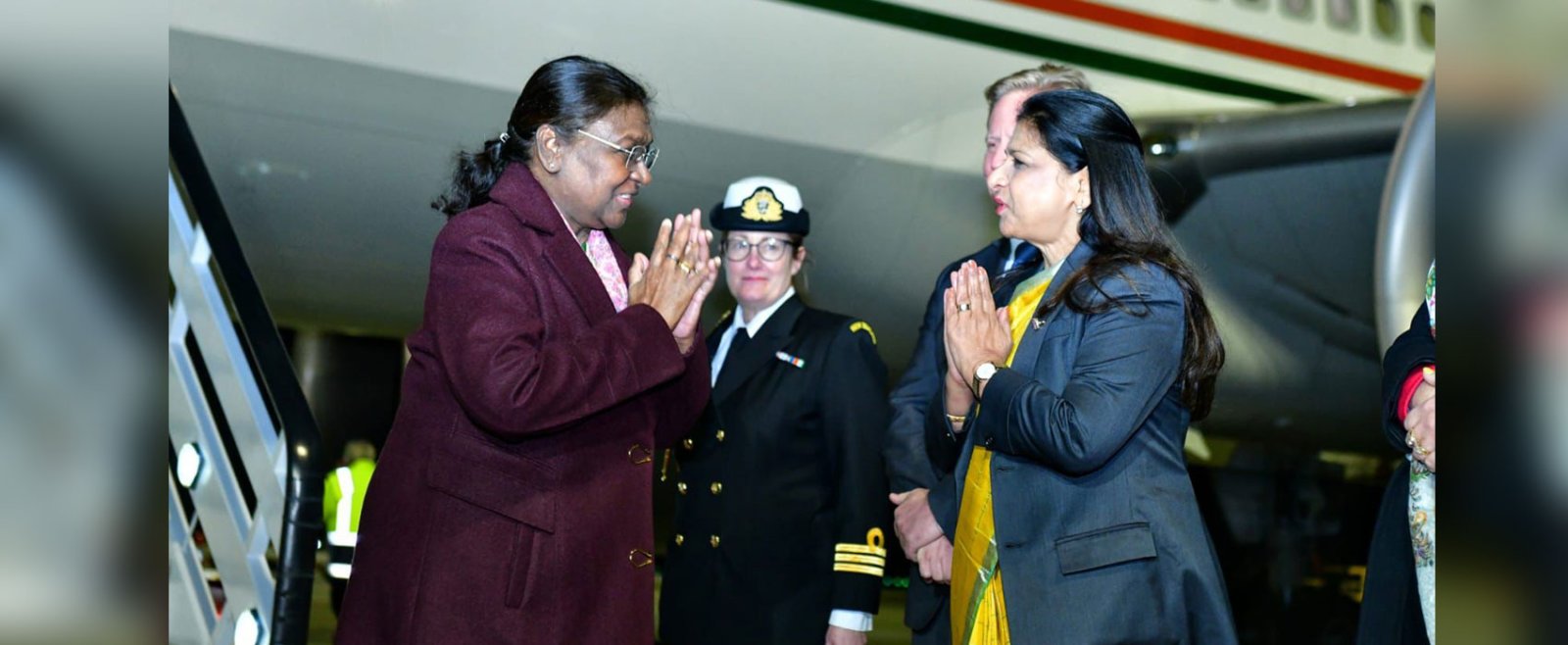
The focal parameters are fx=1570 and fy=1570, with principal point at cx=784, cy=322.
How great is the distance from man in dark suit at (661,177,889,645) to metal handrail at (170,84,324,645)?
0.56 metres

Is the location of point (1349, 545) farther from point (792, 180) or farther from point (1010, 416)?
point (1010, 416)

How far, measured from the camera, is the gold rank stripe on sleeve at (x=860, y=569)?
244cm

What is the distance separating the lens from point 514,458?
1.63 metres

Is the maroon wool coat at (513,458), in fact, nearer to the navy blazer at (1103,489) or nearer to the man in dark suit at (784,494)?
the navy blazer at (1103,489)

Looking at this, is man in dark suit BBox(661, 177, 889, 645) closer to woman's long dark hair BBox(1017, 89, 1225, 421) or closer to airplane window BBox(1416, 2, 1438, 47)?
woman's long dark hair BBox(1017, 89, 1225, 421)

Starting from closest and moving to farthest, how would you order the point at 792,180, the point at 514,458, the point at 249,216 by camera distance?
1. the point at 514,458
2. the point at 249,216
3. the point at 792,180

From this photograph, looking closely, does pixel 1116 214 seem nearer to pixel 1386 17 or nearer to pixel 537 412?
pixel 537 412

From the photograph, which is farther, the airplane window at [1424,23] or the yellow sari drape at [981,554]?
the airplane window at [1424,23]

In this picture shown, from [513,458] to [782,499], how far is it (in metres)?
0.94

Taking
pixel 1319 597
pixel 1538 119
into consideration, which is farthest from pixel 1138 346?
pixel 1319 597

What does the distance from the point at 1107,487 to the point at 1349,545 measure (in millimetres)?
5161

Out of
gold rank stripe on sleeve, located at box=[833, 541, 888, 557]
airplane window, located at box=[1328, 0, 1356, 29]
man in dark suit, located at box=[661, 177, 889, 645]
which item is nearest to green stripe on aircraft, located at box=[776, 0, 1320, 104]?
airplane window, located at box=[1328, 0, 1356, 29]

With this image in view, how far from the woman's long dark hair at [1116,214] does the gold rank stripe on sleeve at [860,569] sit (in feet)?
2.52

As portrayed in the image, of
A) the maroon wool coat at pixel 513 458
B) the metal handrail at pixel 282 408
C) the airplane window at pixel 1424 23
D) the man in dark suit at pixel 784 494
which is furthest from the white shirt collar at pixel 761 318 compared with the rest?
the airplane window at pixel 1424 23
